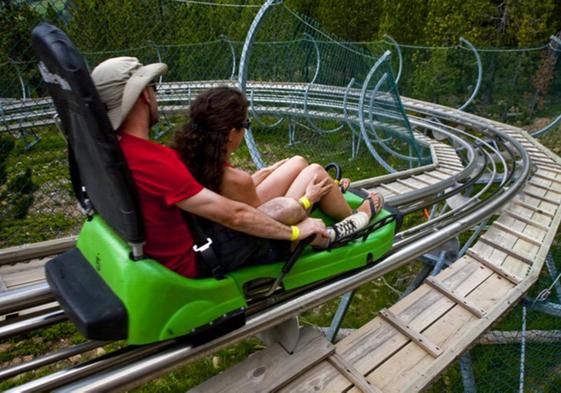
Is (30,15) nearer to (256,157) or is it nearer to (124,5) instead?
(124,5)

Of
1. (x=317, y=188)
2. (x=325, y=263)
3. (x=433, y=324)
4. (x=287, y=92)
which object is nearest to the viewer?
(x=325, y=263)

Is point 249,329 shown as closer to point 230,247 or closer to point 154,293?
point 230,247

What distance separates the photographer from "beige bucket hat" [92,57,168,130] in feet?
4.06

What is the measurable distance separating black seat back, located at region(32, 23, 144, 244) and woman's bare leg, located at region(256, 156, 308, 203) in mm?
916

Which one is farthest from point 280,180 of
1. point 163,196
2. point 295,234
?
point 163,196

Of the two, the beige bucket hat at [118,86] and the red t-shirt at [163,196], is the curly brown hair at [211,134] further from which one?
the beige bucket hat at [118,86]

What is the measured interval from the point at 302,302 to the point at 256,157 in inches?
98.5

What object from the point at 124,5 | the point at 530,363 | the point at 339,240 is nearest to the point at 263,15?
the point at 124,5

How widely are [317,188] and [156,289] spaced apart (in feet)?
3.08

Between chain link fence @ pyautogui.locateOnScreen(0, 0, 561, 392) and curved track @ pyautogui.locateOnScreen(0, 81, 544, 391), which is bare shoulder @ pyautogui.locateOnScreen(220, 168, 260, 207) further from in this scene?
chain link fence @ pyautogui.locateOnScreen(0, 0, 561, 392)

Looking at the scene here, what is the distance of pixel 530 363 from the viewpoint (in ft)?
11.1

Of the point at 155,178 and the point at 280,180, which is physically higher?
the point at 155,178

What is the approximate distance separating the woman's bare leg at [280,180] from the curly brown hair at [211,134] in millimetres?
647

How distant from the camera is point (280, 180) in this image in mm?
2201
